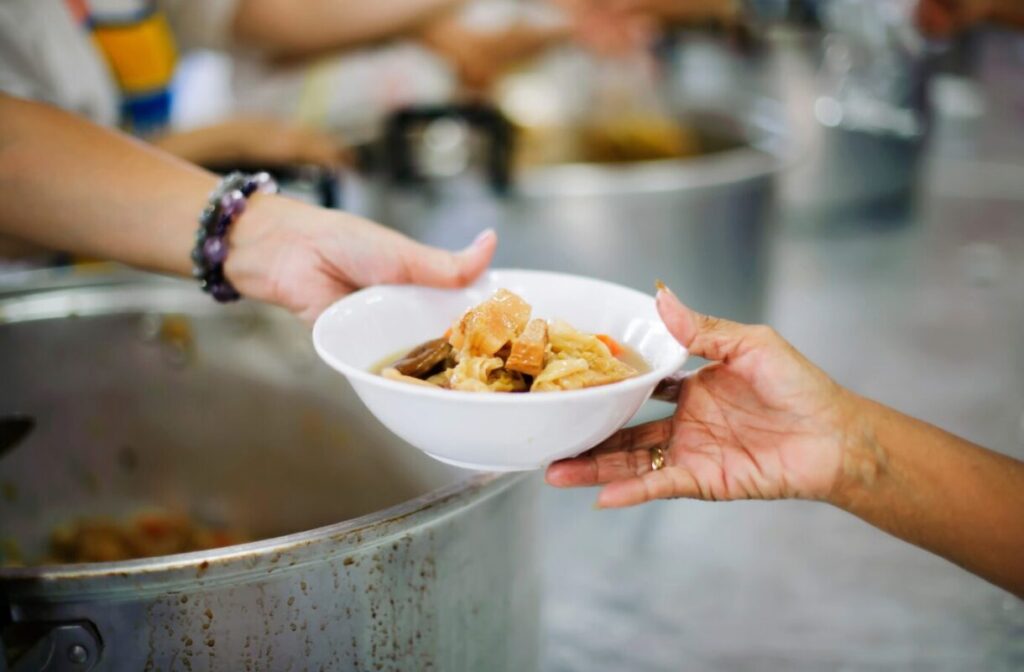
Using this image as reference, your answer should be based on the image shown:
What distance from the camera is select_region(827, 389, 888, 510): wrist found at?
2.94 feet

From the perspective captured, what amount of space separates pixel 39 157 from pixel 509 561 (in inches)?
31.8

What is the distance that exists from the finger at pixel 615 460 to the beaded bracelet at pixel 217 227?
555 mm

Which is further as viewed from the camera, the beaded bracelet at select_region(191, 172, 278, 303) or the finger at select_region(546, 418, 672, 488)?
the beaded bracelet at select_region(191, 172, 278, 303)

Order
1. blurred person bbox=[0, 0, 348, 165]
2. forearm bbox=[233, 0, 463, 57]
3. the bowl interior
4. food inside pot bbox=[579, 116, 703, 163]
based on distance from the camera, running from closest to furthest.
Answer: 1. the bowl interior
2. blurred person bbox=[0, 0, 348, 165]
3. food inside pot bbox=[579, 116, 703, 163]
4. forearm bbox=[233, 0, 463, 57]

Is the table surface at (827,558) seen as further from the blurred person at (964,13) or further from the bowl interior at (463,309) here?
the blurred person at (964,13)

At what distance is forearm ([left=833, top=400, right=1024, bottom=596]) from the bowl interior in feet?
0.83

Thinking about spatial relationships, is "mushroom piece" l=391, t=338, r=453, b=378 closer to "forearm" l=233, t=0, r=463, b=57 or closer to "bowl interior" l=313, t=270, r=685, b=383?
"bowl interior" l=313, t=270, r=685, b=383

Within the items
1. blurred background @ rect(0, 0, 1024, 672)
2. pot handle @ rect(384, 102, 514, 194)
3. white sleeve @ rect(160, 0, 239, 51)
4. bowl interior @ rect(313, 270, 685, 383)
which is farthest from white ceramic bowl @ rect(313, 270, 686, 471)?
white sleeve @ rect(160, 0, 239, 51)

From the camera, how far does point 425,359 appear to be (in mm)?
915

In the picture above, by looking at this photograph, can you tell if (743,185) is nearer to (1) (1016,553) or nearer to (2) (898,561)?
(2) (898,561)

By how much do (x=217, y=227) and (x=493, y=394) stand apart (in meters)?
0.57

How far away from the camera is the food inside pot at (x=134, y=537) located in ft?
4.37

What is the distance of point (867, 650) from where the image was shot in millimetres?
1360

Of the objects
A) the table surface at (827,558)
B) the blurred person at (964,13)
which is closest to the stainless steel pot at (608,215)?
the table surface at (827,558)
